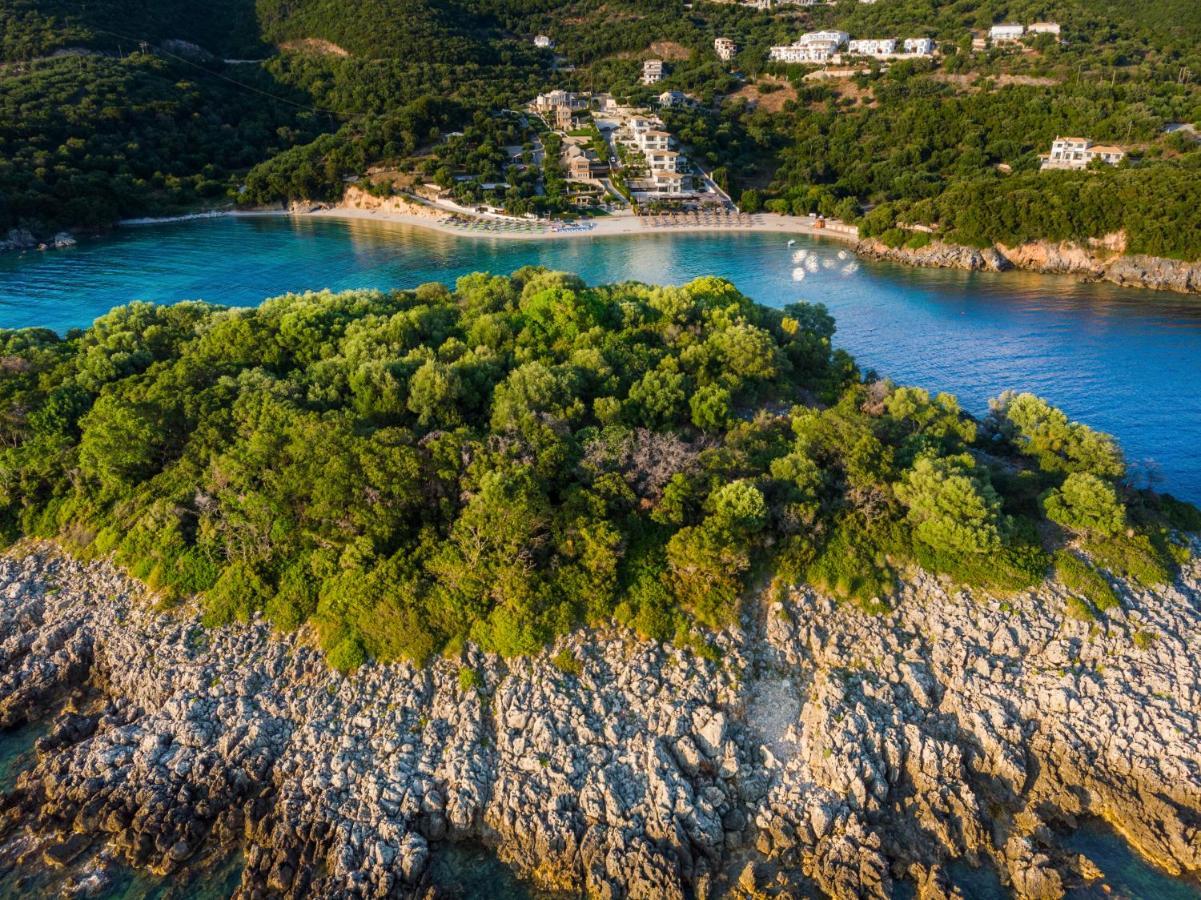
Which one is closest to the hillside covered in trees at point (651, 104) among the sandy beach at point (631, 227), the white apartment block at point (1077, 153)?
the white apartment block at point (1077, 153)

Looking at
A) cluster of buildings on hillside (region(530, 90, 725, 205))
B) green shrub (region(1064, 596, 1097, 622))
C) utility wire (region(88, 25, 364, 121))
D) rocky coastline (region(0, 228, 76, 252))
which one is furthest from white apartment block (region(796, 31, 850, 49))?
green shrub (region(1064, 596, 1097, 622))

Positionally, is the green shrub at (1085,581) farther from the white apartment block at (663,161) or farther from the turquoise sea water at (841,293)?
the white apartment block at (663,161)

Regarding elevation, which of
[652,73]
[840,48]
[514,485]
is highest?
[840,48]

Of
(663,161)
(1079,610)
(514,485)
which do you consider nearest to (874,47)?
(663,161)

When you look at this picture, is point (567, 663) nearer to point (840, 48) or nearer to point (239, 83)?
point (239, 83)

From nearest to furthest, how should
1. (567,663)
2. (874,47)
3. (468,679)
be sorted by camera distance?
(468,679)
(567,663)
(874,47)

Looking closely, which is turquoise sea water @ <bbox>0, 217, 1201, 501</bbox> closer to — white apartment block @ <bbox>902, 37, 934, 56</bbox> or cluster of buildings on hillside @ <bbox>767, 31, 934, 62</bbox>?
cluster of buildings on hillside @ <bbox>767, 31, 934, 62</bbox>

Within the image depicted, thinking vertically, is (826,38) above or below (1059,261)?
above
